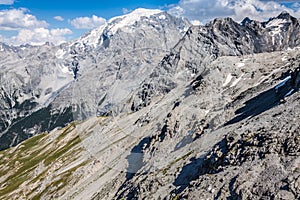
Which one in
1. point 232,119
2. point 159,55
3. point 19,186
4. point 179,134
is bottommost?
point 19,186

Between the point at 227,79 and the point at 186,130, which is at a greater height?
the point at 227,79

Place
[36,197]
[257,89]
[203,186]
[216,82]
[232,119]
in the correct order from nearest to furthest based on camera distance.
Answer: [203,186] < [232,119] < [257,89] < [216,82] < [36,197]

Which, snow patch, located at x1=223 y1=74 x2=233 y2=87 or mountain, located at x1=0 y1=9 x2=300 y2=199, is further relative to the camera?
snow patch, located at x1=223 y1=74 x2=233 y2=87

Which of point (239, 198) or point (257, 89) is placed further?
point (257, 89)

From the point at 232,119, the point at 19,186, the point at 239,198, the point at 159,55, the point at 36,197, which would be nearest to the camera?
the point at 159,55

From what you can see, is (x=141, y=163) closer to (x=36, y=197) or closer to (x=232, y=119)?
(x=232, y=119)

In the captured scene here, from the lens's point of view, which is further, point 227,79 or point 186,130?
point 227,79

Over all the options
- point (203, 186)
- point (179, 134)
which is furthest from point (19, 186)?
point (203, 186)

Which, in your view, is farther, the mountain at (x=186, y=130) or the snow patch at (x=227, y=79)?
the snow patch at (x=227, y=79)

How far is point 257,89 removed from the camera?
3305 inches

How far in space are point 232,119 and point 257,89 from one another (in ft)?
52.5

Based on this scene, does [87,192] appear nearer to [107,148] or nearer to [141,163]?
[141,163]

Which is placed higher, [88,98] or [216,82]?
[88,98]

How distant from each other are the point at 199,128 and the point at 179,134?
13862 mm
